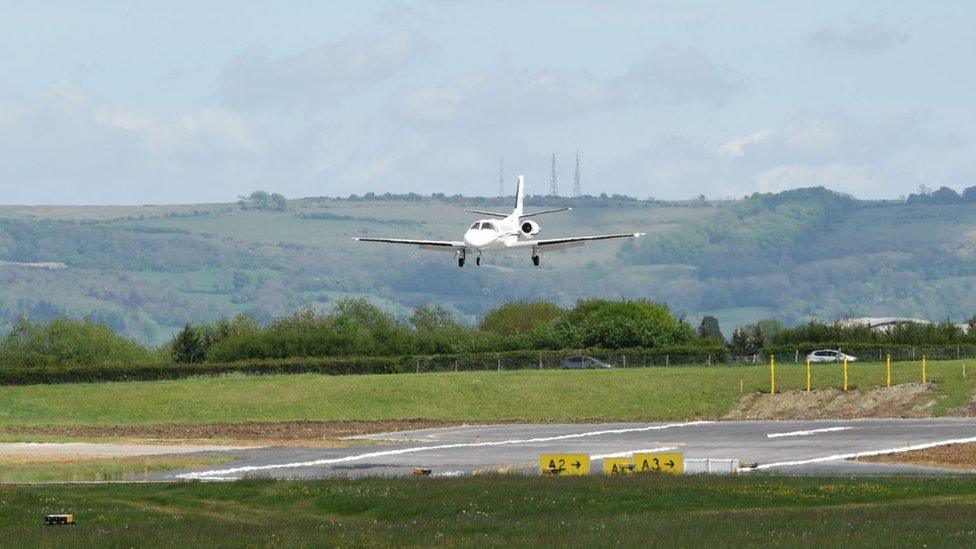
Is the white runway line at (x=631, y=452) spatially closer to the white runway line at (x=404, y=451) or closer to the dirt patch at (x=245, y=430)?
the white runway line at (x=404, y=451)

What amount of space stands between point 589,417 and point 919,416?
620 inches

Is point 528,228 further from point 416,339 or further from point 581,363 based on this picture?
point 416,339

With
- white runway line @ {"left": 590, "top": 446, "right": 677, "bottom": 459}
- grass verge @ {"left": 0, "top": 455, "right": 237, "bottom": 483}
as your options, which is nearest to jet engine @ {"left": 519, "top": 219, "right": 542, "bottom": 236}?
white runway line @ {"left": 590, "top": 446, "right": 677, "bottom": 459}

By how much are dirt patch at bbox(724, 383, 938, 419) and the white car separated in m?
22.0

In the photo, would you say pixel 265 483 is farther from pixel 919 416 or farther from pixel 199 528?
pixel 919 416

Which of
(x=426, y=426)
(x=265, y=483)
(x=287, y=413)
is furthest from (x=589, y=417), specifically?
(x=265, y=483)

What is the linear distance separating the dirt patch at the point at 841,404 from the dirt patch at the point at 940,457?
19.2m

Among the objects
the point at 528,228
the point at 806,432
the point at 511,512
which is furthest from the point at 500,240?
the point at 511,512

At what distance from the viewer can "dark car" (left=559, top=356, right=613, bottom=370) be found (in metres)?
103

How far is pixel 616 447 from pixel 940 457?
38.7 ft

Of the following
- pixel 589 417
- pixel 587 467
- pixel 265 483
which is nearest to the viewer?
pixel 265 483

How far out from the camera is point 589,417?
80000mm

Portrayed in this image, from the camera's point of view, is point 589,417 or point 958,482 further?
point 589,417

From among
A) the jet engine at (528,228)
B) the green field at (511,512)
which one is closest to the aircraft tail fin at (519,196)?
the jet engine at (528,228)
